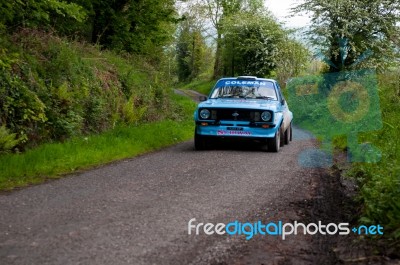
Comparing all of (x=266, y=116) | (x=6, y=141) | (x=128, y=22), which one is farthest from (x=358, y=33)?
(x=6, y=141)

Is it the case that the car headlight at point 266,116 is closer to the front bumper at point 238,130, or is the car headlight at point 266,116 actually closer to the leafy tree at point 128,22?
the front bumper at point 238,130

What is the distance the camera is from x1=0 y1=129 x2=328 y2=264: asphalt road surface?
13.4 feet

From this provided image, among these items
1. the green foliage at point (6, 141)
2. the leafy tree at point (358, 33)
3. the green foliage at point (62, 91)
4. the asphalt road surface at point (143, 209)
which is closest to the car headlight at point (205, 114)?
the asphalt road surface at point (143, 209)

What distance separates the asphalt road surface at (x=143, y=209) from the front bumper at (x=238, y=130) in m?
1.39

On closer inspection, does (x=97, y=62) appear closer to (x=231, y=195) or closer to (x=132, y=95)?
(x=132, y=95)

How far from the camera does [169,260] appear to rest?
393 centimetres

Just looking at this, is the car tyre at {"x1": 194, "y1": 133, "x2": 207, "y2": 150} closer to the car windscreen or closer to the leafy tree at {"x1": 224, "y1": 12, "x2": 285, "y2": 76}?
the car windscreen

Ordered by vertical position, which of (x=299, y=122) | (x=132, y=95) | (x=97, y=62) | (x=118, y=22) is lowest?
(x=299, y=122)

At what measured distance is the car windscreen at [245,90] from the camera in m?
12.1

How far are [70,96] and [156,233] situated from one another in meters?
6.95

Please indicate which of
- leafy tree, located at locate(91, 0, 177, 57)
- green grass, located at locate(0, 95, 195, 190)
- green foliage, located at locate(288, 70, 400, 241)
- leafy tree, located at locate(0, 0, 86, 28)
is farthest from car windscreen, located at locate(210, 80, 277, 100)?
leafy tree, located at locate(91, 0, 177, 57)

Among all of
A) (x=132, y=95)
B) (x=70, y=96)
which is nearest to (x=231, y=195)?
(x=70, y=96)

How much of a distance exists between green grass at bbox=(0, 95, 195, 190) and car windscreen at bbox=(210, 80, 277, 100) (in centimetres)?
202

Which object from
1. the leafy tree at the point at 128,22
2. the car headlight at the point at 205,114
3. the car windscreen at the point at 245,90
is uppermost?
the leafy tree at the point at 128,22
